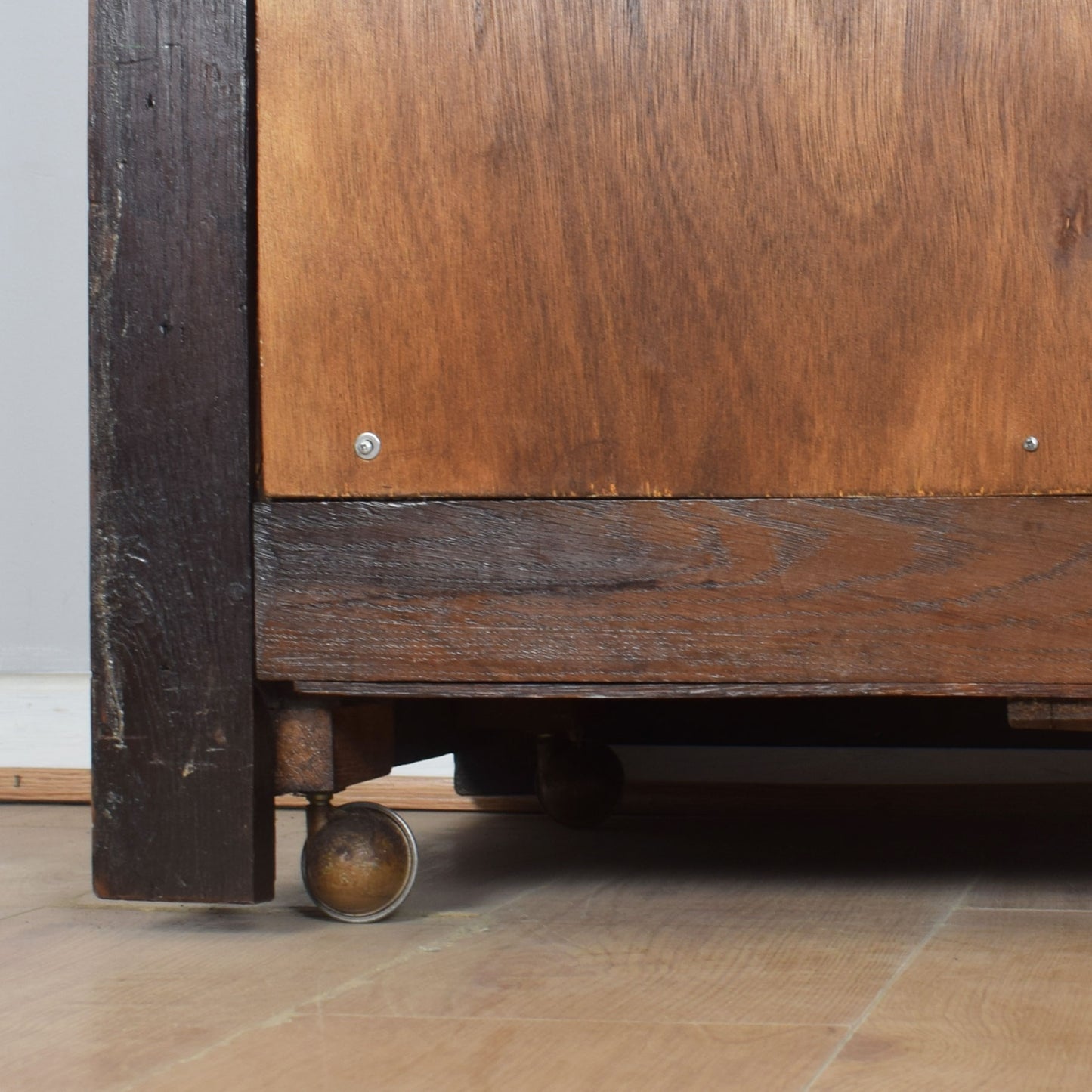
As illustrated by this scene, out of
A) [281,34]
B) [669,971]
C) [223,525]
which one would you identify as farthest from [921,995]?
[281,34]

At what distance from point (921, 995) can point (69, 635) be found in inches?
47.1

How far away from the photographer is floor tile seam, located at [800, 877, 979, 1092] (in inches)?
23.9

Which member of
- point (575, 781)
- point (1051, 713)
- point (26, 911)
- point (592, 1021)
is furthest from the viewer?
point (575, 781)

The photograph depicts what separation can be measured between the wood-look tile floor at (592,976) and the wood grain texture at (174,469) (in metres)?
0.08

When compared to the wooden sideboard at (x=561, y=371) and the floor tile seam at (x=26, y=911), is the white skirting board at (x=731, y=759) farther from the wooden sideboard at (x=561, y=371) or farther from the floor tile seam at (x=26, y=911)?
the wooden sideboard at (x=561, y=371)

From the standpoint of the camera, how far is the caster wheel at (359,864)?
0.91 m

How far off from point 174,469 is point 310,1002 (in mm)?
367

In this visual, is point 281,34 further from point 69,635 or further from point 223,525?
point 69,635

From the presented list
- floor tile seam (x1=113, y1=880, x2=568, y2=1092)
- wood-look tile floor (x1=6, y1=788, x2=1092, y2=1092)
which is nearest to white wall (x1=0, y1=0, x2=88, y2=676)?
wood-look tile floor (x1=6, y1=788, x2=1092, y2=1092)

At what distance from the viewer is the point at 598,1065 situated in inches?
24.0

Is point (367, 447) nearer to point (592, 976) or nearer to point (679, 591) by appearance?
point (679, 591)

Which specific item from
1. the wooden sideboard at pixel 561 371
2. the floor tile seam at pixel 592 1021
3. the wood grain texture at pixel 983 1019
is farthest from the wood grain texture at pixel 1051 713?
the floor tile seam at pixel 592 1021

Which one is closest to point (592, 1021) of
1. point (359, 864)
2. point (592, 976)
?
point (592, 976)

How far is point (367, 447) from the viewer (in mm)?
922
